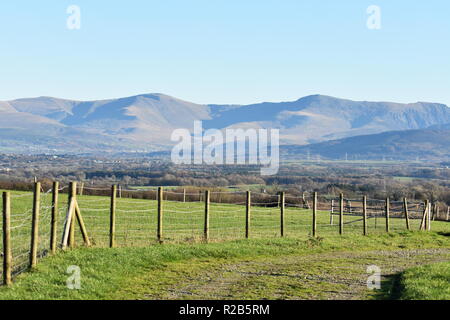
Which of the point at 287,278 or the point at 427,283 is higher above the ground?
the point at 427,283

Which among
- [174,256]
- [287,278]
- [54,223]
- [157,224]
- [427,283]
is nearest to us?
[427,283]

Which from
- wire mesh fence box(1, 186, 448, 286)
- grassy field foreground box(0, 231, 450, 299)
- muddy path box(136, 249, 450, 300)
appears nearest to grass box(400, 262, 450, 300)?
grassy field foreground box(0, 231, 450, 299)

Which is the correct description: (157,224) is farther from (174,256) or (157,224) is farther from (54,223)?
(54,223)

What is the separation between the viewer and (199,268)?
17.0 m

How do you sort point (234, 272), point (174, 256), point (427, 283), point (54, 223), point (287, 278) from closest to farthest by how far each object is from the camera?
point (427, 283) < point (287, 278) < point (54, 223) < point (234, 272) < point (174, 256)

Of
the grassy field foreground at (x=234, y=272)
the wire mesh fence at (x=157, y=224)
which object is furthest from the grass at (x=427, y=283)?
the wire mesh fence at (x=157, y=224)

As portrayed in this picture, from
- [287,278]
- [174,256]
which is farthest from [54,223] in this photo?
[287,278]

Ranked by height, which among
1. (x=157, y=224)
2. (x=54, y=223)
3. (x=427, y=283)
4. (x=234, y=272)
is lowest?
(x=234, y=272)

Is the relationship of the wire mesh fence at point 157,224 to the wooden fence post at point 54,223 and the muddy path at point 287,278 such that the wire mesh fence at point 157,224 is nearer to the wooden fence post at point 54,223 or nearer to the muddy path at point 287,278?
the wooden fence post at point 54,223

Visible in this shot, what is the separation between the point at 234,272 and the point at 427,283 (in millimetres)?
4904

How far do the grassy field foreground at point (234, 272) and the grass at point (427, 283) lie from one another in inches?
0.9

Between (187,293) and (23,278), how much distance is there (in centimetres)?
361

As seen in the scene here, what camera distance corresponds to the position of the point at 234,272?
1656 centimetres
